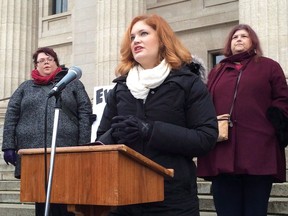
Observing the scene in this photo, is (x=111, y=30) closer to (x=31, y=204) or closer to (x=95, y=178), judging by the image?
(x=31, y=204)

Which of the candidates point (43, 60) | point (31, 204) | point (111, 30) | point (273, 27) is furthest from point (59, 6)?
point (43, 60)

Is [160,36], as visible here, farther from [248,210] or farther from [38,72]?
[38,72]

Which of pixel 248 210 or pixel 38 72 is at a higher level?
pixel 38 72

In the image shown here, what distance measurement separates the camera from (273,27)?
10.8 meters

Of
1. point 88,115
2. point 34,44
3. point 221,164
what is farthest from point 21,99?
point 34,44

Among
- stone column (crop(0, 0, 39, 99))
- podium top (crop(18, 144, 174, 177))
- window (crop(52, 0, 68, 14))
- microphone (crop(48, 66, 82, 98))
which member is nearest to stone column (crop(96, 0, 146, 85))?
→ stone column (crop(0, 0, 39, 99))

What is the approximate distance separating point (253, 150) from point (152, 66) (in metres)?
1.56

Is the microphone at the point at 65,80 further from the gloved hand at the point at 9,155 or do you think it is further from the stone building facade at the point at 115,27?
the stone building facade at the point at 115,27

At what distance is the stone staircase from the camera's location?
6129 millimetres

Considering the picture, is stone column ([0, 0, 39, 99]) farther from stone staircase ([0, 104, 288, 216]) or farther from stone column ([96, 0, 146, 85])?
stone staircase ([0, 104, 288, 216])

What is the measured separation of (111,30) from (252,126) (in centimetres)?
1059

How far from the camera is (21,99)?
18.3 ft

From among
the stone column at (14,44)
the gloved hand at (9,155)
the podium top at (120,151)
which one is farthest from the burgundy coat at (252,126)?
the stone column at (14,44)

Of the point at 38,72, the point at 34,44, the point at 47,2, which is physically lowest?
the point at 38,72
